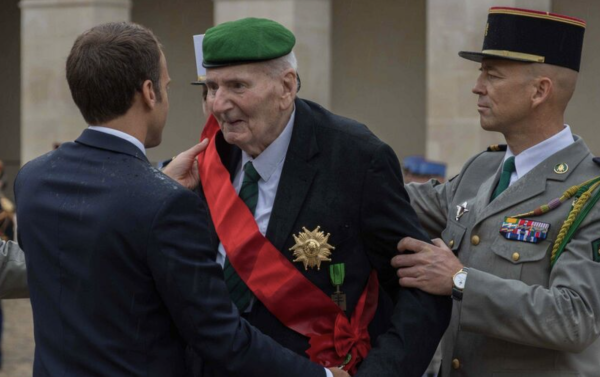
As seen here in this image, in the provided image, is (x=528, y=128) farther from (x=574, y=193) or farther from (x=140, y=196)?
(x=140, y=196)

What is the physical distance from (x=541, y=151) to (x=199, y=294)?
1.36 metres

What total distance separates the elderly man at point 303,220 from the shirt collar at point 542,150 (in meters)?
0.46

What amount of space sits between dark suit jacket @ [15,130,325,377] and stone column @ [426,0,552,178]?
894 cm

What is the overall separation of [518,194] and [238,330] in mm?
1157

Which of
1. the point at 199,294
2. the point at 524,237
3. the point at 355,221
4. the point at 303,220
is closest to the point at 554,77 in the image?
the point at 524,237

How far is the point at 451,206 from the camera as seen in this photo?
4059mm

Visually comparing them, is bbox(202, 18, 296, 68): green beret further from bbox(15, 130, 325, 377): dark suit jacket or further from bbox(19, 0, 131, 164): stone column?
bbox(19, 0, 131, 164): stone column

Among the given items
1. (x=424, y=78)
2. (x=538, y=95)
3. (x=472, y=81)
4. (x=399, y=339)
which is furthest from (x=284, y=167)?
(x=424, y=78)

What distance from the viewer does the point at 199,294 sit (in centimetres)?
304

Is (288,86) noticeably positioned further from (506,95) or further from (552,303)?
(552,303)

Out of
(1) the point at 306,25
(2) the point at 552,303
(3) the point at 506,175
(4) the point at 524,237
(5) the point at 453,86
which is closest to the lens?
(2) the point at 552,303

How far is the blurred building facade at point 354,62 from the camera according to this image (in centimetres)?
1205

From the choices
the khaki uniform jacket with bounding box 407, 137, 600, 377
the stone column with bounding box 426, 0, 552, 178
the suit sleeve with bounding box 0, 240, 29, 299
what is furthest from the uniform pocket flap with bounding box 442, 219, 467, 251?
the stone column with bounding box 426, 0, 552, 178

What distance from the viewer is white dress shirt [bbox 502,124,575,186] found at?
3.80 meters
